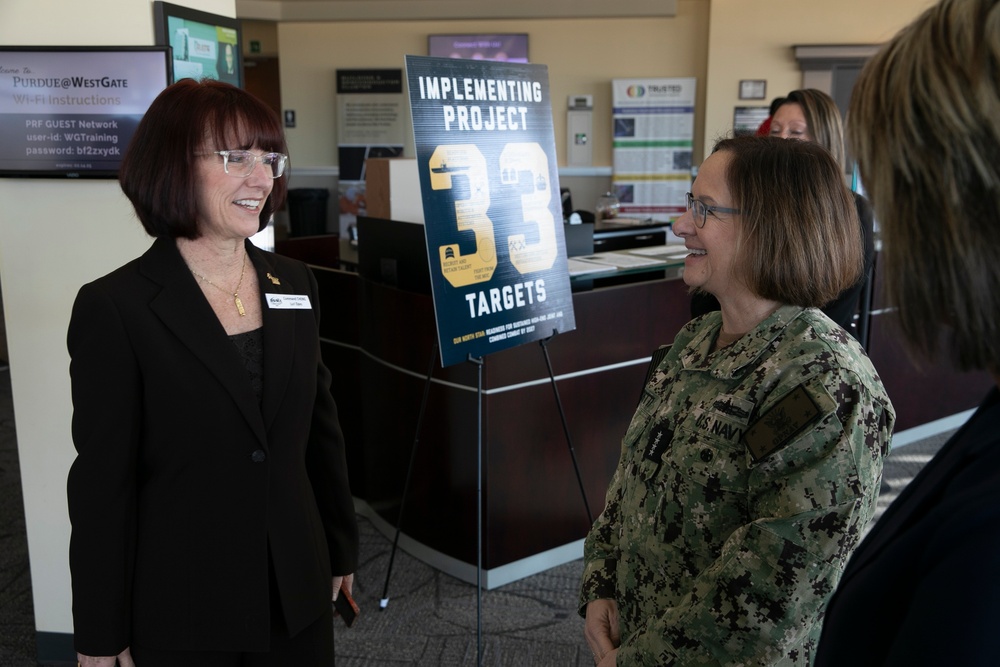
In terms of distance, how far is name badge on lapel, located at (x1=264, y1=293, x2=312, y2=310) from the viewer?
1648 mm

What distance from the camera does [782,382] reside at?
3.92 ft

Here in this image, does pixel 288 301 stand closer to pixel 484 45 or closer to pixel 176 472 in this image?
pixel 176 472

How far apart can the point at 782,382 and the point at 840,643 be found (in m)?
0.49

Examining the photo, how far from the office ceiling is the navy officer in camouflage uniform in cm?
875

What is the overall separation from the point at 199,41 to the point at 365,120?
26.0 feet

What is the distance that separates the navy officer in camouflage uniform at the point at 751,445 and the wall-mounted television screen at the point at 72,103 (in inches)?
65.1

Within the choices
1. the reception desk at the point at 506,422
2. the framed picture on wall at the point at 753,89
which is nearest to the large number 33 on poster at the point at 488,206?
the reception desk at the point at 506,422

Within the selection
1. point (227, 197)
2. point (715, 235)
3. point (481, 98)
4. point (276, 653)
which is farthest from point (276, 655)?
point (481, 98)

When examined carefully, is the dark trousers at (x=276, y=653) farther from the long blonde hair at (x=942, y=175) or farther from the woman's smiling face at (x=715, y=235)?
the long blonde hair at (x=942, y=175)

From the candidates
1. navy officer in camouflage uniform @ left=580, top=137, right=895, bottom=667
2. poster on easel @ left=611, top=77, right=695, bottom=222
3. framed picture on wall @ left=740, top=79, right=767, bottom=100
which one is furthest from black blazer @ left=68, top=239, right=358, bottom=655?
framed picture on wall @ left=740, top=79, right=767, bottom=100

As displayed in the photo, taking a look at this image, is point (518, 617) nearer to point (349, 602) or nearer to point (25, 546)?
point (349, 602)

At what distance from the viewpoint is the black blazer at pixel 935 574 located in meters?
0.65

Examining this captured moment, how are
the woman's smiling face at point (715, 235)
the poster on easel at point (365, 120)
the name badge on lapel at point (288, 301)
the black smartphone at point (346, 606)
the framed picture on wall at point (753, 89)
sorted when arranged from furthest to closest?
the poster on easel at point (365, 120) < the framed picture on wall at point (753, 89) < the black smartphone at point (346, 606) < the name badge on lapel at point (288, 301) < the woman's smiling face at point (715, 235)

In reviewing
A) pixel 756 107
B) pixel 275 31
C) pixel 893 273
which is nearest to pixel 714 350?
pixel 893 273
